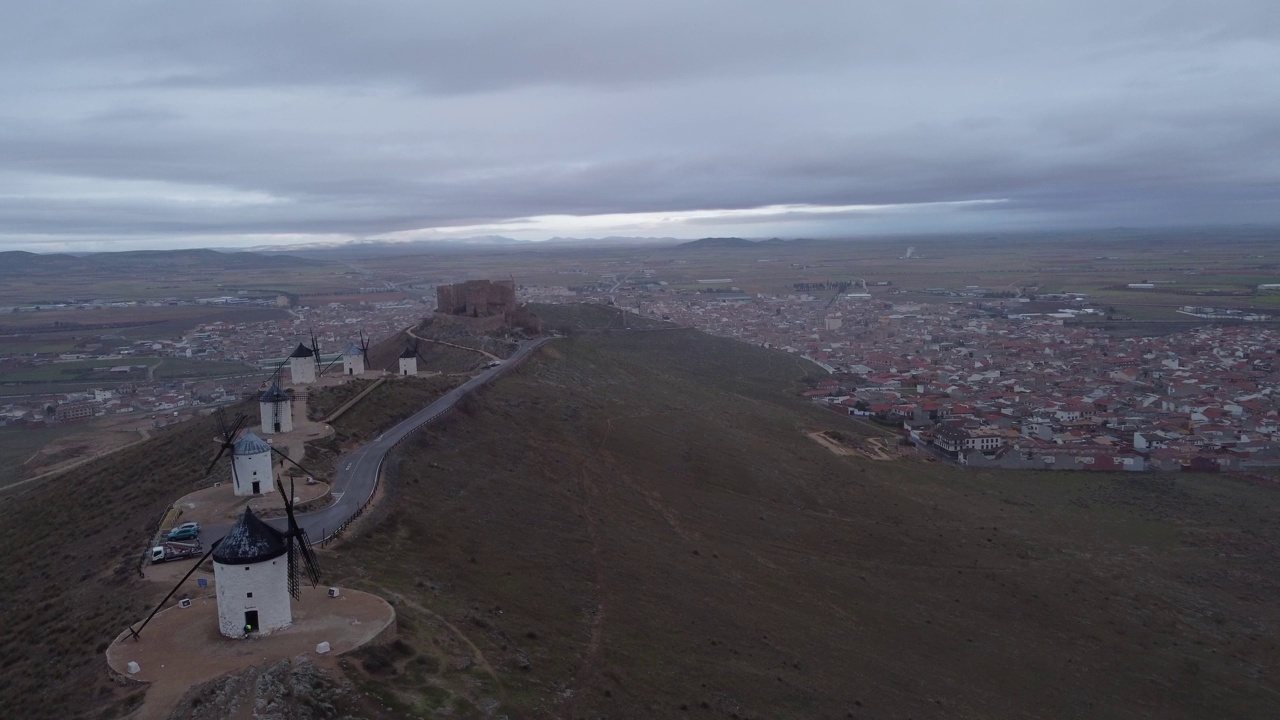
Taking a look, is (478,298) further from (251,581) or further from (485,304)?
(251,581)

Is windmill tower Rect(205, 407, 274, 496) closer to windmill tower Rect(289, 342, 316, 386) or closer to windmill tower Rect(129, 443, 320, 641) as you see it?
windmill tower Rect(129, 443, 320, 641)

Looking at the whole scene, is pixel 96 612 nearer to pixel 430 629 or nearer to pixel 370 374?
pixel 430 629

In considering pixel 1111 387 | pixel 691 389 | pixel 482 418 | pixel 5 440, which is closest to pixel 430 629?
pixel 482 418

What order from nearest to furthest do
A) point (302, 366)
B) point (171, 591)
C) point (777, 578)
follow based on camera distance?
point (171, 591) < point (777, 578) < point (302, 366)

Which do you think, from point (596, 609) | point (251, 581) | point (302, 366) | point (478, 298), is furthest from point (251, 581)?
point (478, 298)

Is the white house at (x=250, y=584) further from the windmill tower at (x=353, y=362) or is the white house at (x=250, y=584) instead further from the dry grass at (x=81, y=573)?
the windmill tower at (x=353, y=362)

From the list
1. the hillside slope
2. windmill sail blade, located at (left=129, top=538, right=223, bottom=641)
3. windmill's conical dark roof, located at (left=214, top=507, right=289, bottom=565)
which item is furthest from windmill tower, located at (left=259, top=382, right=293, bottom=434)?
windmill's conical dark roof, located at (left=214, top=507, right=289, bottom=565)
